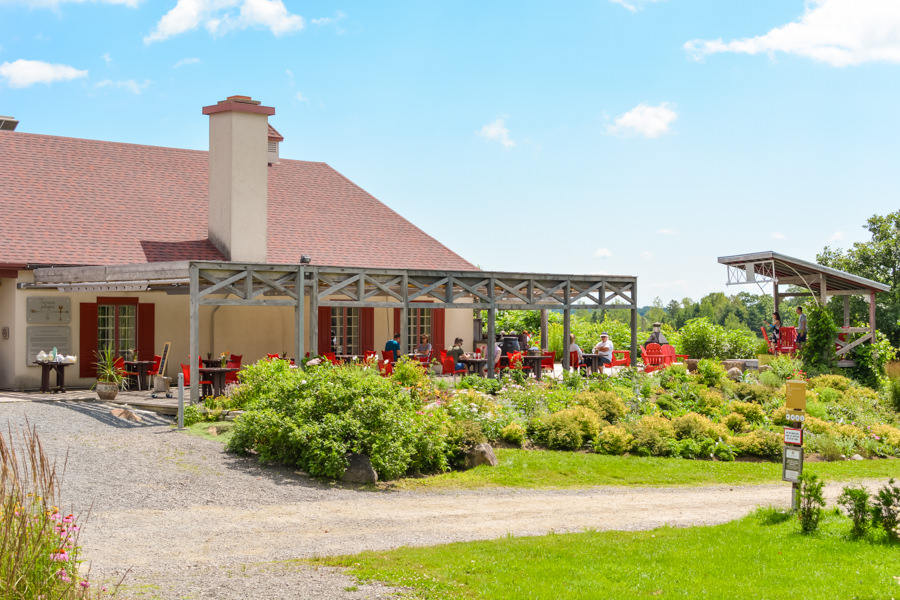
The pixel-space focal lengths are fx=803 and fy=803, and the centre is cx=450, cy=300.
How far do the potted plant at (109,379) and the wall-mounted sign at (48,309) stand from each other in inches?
44.5

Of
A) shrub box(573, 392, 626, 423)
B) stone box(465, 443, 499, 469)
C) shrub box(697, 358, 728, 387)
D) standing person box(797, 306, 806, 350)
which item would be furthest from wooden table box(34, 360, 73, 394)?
standing person box(797, 306, 806, 350)

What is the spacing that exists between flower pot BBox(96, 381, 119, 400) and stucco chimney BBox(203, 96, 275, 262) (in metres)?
4.42

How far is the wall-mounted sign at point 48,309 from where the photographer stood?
56.1 feet

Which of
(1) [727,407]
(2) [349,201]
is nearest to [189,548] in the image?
(1) [727,407]

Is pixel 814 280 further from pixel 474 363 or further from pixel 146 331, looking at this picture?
pixel 146 331

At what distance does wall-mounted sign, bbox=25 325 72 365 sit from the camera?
55.9 feet

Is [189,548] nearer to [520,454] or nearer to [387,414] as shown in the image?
[387,414]

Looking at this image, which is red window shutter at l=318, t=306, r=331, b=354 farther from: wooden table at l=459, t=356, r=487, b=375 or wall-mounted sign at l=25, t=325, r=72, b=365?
wall-mounted sign at l=25, t=325, r=72, b=365

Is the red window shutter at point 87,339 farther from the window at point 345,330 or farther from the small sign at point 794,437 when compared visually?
the small sign at point 794,437

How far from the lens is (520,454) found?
Result: 1205 cm

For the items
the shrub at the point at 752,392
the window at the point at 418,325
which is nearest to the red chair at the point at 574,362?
the shrub at the point at 752,392

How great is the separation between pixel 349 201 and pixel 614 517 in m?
17.4

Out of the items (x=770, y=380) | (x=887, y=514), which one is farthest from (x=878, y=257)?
(x=887, y=514)

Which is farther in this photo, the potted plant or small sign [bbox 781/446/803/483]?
the potted plant
